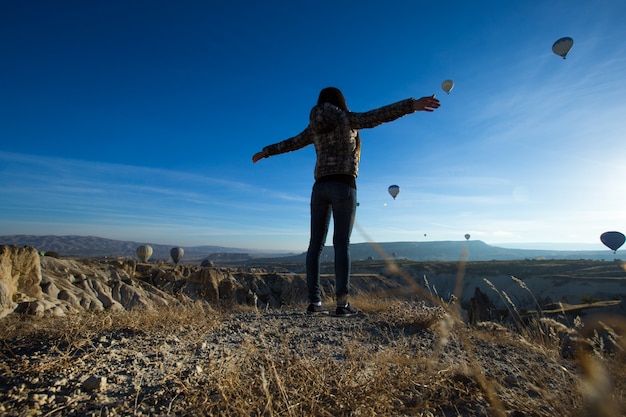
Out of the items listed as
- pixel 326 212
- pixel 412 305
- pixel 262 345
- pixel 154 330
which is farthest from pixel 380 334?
pixel 154 330

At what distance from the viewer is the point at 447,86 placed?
972 inches

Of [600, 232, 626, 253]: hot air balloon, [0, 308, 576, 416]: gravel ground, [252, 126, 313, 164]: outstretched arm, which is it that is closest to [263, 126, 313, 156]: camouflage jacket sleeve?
[252, 126, 313, 164]: outstretched arm

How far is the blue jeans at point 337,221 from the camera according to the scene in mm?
3537

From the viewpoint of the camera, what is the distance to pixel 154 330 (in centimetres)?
229

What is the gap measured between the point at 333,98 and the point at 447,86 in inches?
969

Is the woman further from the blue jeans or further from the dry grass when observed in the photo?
the dry grass

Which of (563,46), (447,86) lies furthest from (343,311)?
(563,46)

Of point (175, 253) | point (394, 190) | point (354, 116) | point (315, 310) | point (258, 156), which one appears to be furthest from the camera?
point (175, 253)

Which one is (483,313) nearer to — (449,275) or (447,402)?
(447,402)

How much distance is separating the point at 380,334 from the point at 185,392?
6.65ft

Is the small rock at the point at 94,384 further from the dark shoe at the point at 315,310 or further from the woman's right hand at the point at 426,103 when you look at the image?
the woman's right hand at the point at 426,103

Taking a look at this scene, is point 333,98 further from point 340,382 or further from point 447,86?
point 447,86

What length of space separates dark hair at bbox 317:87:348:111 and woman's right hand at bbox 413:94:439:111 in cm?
102

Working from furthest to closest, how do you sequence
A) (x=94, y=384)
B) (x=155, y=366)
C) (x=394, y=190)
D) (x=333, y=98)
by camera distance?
(x=394, y=190), (x=333, y=98), (x=155, y=366), (x=94, y=384)
